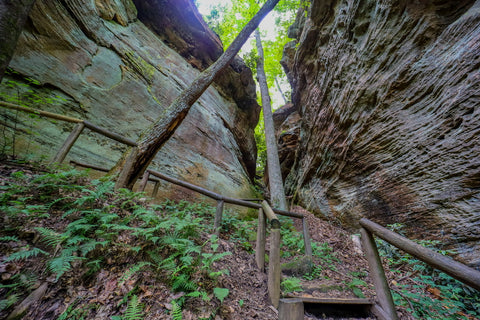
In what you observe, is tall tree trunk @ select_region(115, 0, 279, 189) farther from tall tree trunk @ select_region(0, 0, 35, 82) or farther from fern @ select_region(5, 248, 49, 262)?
tall tree trunk @ select_region(0, 0, 35, 82)

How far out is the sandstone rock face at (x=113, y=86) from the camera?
4.96 meters

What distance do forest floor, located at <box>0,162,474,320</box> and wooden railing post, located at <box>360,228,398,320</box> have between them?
2.68 ft

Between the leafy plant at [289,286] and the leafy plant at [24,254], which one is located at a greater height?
the leafy plant at [24,254]

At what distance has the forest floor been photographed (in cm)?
163

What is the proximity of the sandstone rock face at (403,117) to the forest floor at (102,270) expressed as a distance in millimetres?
2864

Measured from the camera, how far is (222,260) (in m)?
2.95

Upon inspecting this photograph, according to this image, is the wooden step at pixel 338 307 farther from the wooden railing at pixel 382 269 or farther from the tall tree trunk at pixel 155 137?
the tall tree trunk at pixel 155 137

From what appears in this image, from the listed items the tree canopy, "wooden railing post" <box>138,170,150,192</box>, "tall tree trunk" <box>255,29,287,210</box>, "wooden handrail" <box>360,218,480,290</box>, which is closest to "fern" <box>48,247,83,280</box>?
"wooden railing post" <box>138,170,150,192</box>

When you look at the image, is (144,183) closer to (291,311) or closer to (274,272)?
(274,272)

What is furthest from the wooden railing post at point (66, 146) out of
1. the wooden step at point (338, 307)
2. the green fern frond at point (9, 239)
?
the wooden step at point (338, 307)

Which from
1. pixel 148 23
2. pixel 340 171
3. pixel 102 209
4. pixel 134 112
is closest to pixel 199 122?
pixel 134 112

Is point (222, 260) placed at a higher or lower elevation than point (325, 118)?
lower

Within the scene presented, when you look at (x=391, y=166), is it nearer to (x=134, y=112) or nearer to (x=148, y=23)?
(x=134, y=112)

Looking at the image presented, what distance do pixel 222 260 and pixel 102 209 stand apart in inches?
76.1
